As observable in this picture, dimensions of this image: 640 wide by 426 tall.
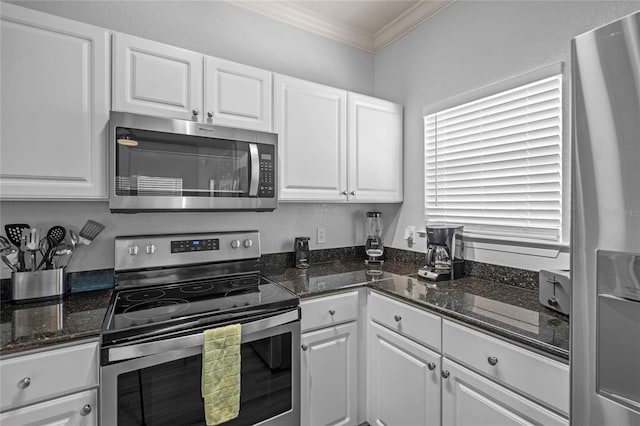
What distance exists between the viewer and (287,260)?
2.34 m

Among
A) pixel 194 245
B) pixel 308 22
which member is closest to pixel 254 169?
pixel 194 245

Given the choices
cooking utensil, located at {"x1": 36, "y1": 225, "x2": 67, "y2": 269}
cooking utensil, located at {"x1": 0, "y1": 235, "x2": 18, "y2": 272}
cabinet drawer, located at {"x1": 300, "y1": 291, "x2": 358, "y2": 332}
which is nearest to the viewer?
cooking utensil, located at {"x1": 0, "y1": 235, "x2": 18, "y2": 272}

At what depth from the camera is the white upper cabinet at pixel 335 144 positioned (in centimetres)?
201

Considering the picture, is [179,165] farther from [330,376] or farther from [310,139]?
[330,376]

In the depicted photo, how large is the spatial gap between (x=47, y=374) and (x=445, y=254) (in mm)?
1893

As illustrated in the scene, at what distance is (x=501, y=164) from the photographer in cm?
184

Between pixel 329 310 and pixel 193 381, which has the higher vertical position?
pixel 329 310

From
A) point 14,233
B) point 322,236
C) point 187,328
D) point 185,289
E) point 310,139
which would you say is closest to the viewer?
point 187,328

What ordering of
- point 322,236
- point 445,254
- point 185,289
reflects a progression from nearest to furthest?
point 185,289 → point 445,254 → point 322,236

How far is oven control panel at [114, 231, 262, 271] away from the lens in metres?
1.75

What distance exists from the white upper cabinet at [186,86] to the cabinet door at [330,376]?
1.23m

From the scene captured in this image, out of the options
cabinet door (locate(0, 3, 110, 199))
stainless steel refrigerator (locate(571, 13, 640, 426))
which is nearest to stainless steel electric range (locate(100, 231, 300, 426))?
cabinet door (locate(0, 3, 110, 199))

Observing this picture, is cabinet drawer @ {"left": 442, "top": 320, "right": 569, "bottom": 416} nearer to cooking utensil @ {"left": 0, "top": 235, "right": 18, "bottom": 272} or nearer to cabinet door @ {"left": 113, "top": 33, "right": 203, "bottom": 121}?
cabinet door @ {"left": 113, "top": 33, "right": 203, "bottom": 121}

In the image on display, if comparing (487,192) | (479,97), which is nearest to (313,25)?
(479,97)
